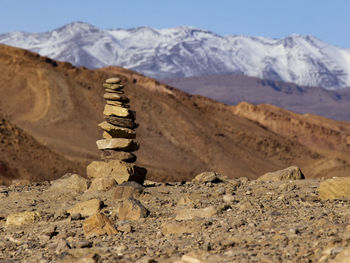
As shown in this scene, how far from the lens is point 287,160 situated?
68.5m

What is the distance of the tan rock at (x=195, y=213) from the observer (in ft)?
42.9

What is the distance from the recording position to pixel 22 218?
15.0m

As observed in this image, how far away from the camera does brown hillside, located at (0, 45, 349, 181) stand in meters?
55.3

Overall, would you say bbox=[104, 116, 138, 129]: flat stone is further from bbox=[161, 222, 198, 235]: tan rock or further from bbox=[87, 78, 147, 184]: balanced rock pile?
bbox=[161, 222, 198, 235]: tan rock

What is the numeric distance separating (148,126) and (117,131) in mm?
44134

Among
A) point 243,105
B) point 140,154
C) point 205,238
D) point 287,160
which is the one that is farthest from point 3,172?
point 243,105

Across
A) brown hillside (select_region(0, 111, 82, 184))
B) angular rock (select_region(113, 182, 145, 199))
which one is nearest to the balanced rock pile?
angular rock (select_region(113, 182, 145, 199))

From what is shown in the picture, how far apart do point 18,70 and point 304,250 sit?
196ft

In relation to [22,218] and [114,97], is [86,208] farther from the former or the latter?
[114,97]

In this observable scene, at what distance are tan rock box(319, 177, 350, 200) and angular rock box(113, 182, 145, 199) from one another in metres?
4.16

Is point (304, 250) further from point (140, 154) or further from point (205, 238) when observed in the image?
point (140, 154)

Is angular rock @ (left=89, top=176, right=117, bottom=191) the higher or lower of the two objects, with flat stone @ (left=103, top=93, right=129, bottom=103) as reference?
lower

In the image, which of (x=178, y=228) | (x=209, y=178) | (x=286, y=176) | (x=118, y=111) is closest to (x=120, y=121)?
(x=118, y=111)


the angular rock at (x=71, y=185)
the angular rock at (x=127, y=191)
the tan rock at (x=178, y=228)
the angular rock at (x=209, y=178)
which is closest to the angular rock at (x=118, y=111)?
the angular rock at (x=71, y=185)
